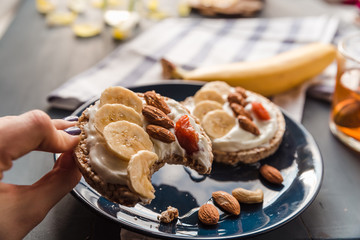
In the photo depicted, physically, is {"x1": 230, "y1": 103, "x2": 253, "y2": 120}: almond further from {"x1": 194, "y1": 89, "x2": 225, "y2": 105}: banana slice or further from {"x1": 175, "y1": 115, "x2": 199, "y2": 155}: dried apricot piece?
{"x1": 175, "y1": 115, "x2": 199, "y2": 155}: dried apricot piece

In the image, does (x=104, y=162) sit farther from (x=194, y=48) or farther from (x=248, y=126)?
(x=194, y=48)

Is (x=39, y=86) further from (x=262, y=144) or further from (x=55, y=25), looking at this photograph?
(x=262, y=144)

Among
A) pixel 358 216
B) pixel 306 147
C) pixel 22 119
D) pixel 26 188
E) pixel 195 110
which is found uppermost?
pixel 22 119

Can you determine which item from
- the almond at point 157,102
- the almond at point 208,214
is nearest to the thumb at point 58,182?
the almond at point 157,102

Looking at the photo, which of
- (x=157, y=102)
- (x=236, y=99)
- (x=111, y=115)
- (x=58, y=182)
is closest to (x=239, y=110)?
(x=236, y=99)

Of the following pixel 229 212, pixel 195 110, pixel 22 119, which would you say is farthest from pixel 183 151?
pixel 22 119
